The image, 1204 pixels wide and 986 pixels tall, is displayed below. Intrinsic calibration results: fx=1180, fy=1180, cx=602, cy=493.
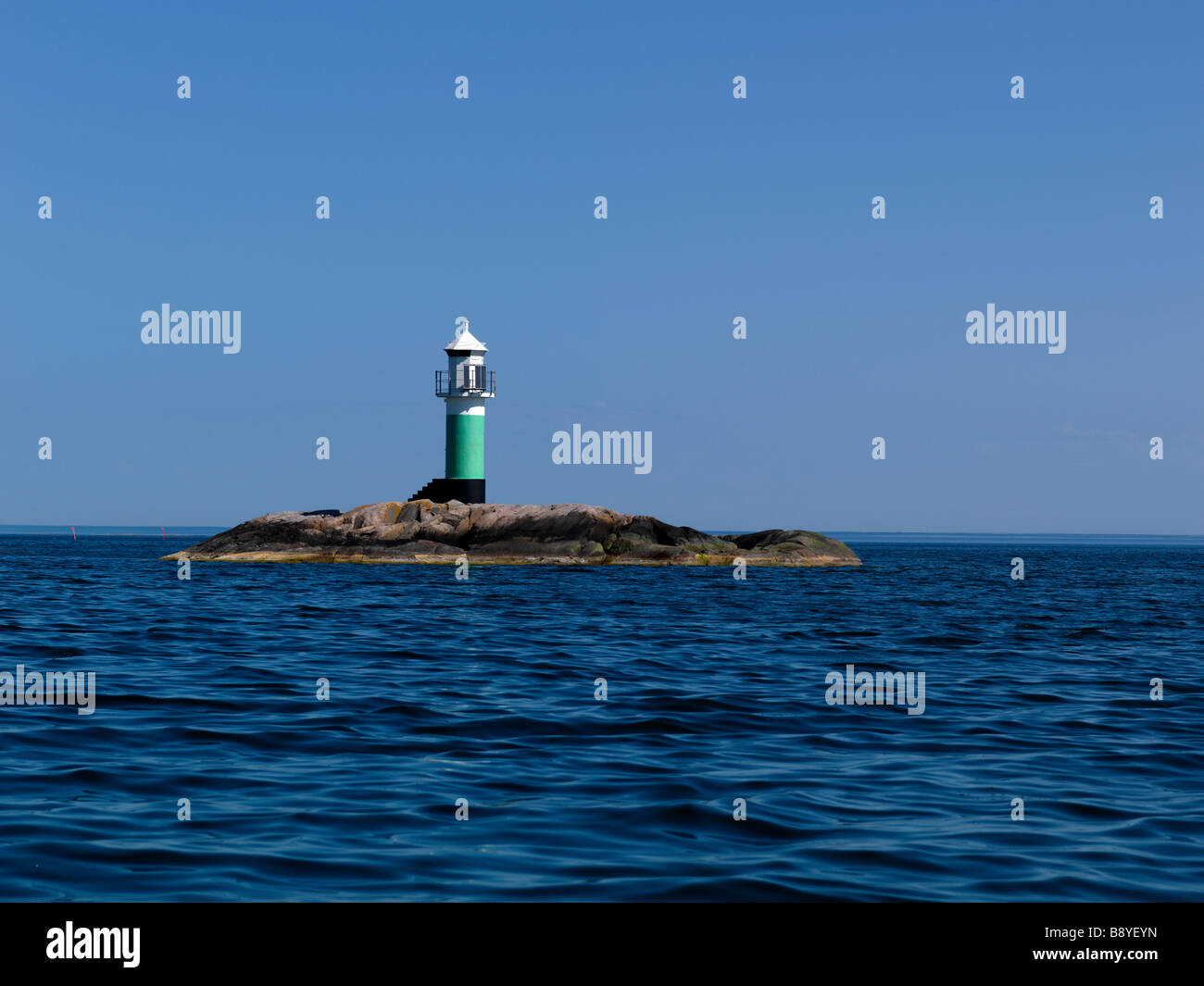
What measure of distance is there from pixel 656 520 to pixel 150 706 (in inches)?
1736

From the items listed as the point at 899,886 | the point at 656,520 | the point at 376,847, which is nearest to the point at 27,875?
the point at 376,847

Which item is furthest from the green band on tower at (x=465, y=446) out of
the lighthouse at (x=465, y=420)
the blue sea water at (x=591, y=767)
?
the blue sea water at (x=591, y=767)

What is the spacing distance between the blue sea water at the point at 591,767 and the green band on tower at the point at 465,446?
31837mm

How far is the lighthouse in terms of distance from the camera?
5466cm

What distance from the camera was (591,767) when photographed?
10.1 m

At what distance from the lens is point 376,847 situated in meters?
7.37

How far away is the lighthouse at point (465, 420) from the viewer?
179 feet

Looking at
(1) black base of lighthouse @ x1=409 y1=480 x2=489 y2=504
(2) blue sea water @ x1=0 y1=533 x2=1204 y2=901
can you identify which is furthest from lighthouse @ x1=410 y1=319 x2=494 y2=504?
(2) blue sea water @ x1=0 y1=533 x2=1204 y2=901

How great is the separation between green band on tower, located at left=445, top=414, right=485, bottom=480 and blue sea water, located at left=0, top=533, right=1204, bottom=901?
31837mm
